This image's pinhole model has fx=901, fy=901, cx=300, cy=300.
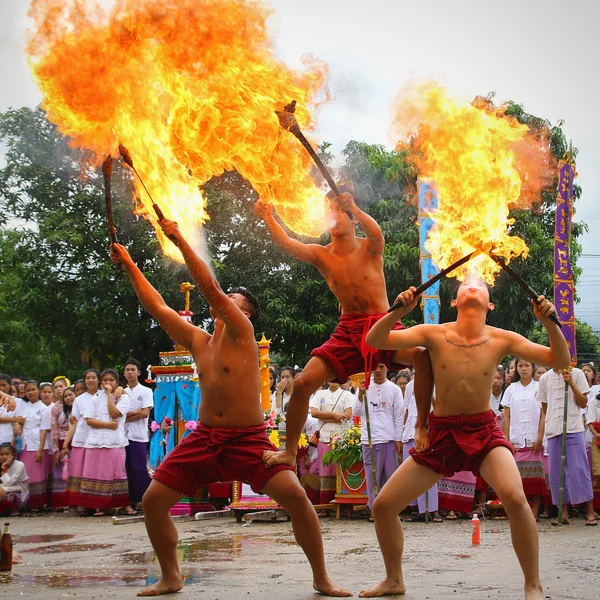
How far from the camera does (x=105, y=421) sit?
1191 cm

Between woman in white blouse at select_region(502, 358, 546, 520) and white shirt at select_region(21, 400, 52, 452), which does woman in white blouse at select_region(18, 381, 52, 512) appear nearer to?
white shirt at select_region(21, 400, 52, 452)

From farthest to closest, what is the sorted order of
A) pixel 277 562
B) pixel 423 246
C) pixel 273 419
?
1. pixel 423 246
2. pixel 273 419
3. pixel 277 562

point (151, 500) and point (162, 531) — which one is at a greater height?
point (151, 500)

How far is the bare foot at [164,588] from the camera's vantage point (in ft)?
18.7

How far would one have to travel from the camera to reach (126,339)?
21.2 m

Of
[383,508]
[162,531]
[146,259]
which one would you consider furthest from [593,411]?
[146,259]

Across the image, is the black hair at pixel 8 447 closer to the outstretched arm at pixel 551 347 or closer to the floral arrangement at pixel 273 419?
the floral arrangement at pixel 273 419

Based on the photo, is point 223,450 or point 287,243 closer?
point 223,450

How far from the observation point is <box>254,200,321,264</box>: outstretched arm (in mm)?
6719

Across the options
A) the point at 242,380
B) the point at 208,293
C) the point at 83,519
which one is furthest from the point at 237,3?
the point at 83,519

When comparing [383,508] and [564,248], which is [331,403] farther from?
[383,508]

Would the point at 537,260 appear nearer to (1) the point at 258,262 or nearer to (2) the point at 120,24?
(1) the point at 258,262

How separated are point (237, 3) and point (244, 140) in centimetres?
101

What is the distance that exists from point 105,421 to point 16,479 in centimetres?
136
